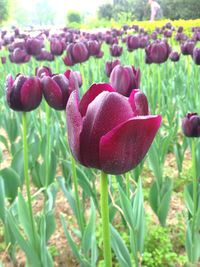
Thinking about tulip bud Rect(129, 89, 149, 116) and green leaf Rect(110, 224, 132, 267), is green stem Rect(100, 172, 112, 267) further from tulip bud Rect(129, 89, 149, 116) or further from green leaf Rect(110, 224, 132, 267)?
green leaf Rect(110, 224, 132, 267)

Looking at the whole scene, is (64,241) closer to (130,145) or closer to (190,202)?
(190,202)

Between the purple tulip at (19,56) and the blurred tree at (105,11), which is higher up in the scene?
the blurred tree at (105,11)

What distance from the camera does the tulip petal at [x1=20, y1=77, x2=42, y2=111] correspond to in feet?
3.87

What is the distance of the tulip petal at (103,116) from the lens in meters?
0.61

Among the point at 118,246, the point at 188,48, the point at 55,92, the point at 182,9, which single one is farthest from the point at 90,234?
the point at 182,9

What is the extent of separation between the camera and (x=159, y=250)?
65.1 inches

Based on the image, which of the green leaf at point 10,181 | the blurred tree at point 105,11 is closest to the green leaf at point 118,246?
the green leaf at point 10,181

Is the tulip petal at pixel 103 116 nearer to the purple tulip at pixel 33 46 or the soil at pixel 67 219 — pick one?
the soil at pixel 67 219

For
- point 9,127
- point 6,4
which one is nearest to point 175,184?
point 9,127

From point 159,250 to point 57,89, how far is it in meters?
0.87

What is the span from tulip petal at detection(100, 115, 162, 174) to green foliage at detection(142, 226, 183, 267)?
3.34ft

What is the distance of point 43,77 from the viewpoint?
1206 millimetres

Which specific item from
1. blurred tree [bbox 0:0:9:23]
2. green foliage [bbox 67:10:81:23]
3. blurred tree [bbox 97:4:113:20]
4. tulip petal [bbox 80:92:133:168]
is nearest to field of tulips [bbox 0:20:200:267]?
tulip petal [bbox 80:92:133:168]

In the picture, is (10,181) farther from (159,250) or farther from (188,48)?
(188,48)
